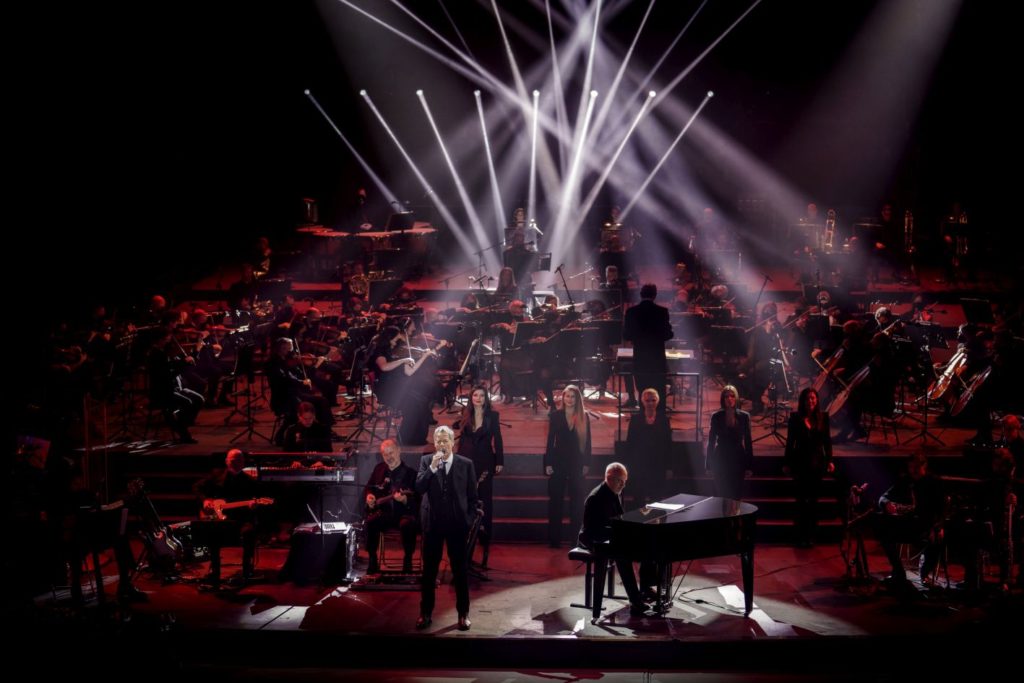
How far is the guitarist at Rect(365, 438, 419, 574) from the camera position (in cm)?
948

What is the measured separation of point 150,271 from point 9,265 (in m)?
3.37

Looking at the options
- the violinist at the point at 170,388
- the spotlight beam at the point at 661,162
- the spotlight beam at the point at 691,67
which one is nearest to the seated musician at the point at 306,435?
the violinist at the point at 170,388

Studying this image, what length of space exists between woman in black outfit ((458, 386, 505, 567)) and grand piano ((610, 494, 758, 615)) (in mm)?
2092

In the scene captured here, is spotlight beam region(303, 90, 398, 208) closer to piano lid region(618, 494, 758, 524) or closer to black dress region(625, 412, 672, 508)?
black dress region(625, 412, 672, 508)

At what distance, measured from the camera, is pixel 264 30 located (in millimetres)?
19766

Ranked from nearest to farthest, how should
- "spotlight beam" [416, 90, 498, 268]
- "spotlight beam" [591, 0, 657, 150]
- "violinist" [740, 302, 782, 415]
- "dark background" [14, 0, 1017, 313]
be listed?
"violinist" [740, 302, 782, 415], "dark background" [14, 0, 1017, 313], "spotlight beam" [591, 0, 657, 150], "spotlight beam" [416, 90, 498, 268]

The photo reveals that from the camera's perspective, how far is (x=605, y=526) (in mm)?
8453

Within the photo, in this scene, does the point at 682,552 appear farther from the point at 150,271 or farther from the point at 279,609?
the point at 150,271

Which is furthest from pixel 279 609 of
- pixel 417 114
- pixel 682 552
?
pixel 417 114

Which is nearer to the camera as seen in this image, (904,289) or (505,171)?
(904,289)

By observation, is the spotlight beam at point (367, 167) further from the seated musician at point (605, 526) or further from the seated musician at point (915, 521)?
the seated musician at point (915, 521)

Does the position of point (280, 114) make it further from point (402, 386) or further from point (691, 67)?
point (402, 386)

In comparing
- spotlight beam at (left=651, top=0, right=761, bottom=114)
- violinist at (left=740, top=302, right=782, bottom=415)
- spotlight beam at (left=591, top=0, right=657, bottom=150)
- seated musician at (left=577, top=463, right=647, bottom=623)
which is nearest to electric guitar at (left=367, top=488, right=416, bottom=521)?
→ seated musician at (left=577, top=463, right=647, bottom=623)

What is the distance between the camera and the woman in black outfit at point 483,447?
389 inches
